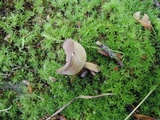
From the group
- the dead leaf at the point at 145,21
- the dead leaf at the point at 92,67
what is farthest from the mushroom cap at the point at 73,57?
the dead leaf at the point at 145,21

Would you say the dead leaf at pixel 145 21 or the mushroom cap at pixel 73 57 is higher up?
the dead leaf at pixel 145 21

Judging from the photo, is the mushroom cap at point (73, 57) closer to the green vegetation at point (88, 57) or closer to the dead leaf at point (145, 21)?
the green vegetation at point (88, 57)

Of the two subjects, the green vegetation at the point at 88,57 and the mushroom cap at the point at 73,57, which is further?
the green vegetation at the point at 88,57

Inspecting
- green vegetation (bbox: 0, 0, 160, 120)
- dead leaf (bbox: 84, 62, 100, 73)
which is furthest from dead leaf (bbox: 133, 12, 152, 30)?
dead leaf (bbox: 84, 62, 100, 73)

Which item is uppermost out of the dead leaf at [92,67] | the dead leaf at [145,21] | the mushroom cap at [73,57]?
the dead leaf at [145,21]

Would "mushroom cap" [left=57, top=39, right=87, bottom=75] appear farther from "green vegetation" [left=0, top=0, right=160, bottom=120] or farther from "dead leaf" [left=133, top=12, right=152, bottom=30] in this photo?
"dead leaf" [left=133, top=12, right=152, bottom=30]

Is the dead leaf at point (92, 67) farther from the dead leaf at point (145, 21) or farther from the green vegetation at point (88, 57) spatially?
the dead leaf at point (145, 21)
